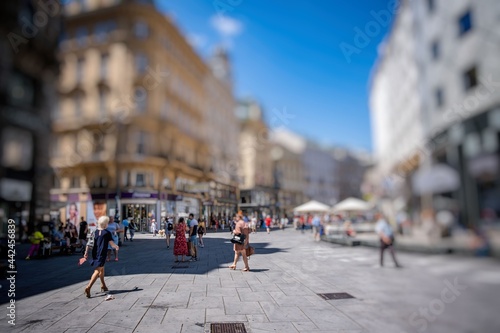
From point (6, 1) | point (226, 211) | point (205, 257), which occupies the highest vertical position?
point (6, 1)

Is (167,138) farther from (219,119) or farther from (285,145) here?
(285,145)

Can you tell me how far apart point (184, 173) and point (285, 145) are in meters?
1.69

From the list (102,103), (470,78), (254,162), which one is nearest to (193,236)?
(254,162)

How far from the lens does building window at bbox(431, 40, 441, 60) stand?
1.50 m

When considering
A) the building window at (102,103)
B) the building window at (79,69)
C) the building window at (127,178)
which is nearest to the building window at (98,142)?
the building window at (102,103)

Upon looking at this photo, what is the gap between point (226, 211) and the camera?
208 inches

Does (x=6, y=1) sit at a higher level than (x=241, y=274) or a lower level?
higher

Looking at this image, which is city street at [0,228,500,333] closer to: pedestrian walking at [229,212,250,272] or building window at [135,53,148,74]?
A: pedestrian walking at [229,212,250,272]

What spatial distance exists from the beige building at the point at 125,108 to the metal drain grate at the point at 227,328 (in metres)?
2.38

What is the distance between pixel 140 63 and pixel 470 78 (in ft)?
11.2

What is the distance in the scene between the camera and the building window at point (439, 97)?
1444 mm

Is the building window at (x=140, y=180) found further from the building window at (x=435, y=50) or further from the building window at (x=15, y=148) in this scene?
the building window at (x=435, y=50)

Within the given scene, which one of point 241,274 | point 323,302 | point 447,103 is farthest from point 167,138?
point 241,274

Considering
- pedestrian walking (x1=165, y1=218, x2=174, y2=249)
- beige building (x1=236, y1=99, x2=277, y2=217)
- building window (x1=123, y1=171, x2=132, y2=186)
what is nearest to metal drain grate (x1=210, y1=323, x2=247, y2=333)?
pedestrian walking (x1=165, y1=218, x2=174, y2=249)
